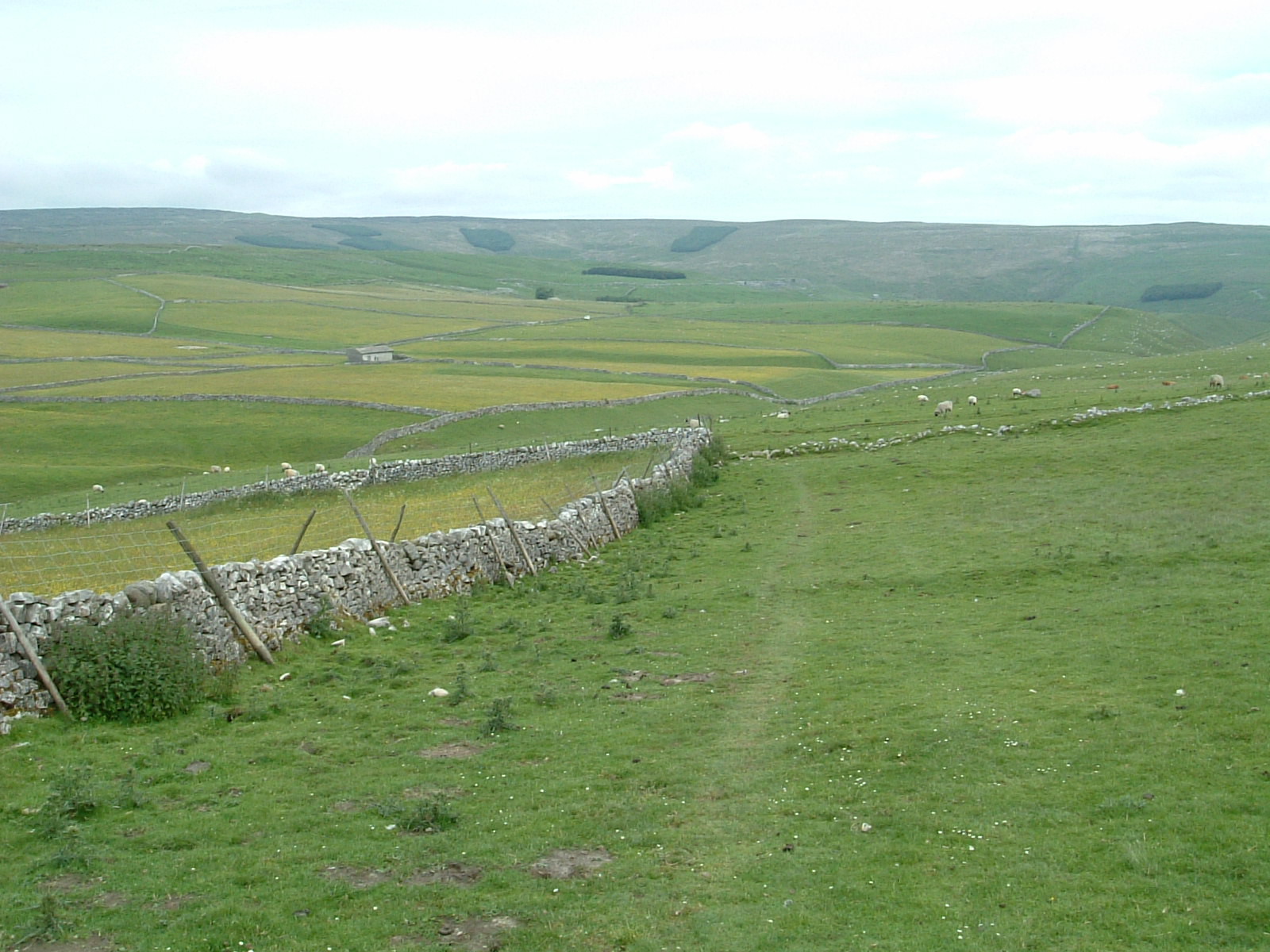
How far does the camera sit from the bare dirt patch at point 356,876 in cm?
1078

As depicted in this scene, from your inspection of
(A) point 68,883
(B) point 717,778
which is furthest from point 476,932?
Answer: (B) point 717,778

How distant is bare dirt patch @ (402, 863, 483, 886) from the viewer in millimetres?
10828

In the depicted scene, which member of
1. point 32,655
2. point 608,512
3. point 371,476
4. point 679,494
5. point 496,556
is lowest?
point 371,476

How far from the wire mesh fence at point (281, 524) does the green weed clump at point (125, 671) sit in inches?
275

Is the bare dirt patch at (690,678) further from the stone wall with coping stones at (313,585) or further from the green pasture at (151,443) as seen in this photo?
the green pasture at (151,443)

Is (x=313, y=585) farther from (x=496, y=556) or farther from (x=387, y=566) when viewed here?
(x=496, y=556)

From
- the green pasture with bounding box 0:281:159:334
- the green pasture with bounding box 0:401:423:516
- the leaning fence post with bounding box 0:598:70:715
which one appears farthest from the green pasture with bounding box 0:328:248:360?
the leaning fence post with bounding box 0:598:70:715

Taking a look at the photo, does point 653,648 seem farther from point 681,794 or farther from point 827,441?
point 827,441

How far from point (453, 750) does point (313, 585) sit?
283 inches

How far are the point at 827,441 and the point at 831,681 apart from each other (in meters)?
31.1

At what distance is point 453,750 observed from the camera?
14.8m

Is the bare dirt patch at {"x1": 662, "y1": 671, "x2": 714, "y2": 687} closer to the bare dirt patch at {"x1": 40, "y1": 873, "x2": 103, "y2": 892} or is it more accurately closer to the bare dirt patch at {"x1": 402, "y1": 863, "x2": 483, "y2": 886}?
the bare dirt patch at {"x1": 402, "y1": 863, "x2": 483, "y2": 886}

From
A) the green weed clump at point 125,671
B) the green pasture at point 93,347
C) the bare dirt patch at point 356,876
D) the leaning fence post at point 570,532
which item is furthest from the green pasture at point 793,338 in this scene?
the bare dirt patch at point 356,876

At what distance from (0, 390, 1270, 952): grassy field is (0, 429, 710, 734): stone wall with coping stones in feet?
2.53
